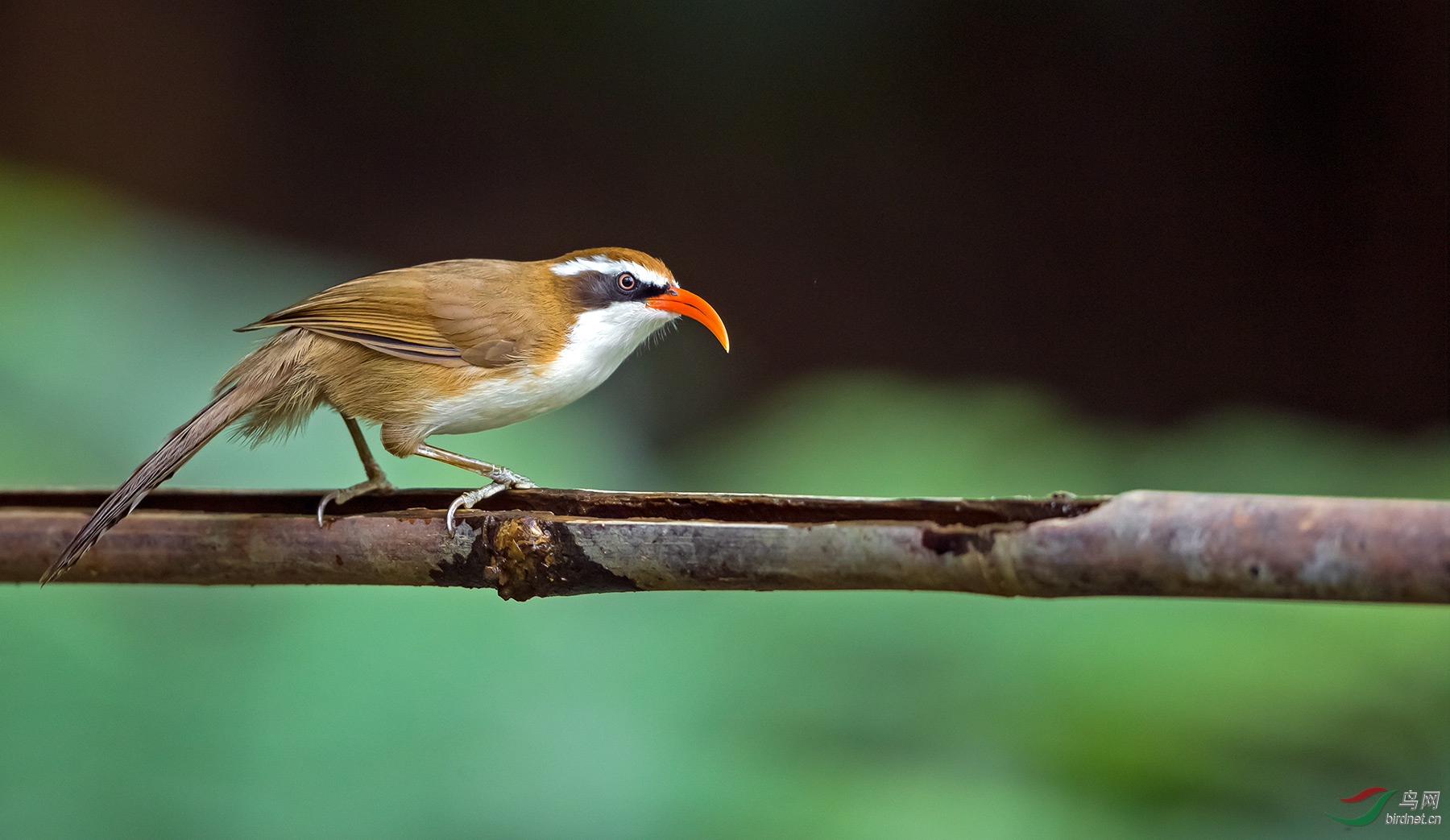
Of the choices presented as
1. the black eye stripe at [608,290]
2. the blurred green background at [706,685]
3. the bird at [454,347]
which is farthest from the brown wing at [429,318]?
the blurred green background at [706,685]

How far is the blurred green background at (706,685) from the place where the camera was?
102 inches

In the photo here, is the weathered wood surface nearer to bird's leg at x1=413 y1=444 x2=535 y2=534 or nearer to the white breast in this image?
bird's leg at x1=413 y1=444 x2=535 y2=534

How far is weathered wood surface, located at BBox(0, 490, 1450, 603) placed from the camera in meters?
1.12

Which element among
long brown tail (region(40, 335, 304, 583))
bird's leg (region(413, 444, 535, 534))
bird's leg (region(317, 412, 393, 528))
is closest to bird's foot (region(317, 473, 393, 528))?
bird's leg (region(317, 412, 393, 528))

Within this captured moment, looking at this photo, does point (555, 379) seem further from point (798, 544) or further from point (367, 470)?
point (798, 544)

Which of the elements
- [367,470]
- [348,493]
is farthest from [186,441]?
[367,470]

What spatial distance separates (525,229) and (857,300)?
1669 mm

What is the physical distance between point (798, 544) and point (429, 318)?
128 cm

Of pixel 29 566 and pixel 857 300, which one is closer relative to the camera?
pixel 29 566

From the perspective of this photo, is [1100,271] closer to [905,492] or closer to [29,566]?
[905,492]

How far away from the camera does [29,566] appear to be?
7.13 feet

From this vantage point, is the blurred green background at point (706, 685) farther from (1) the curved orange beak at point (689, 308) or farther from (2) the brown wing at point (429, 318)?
(1) the curved orange beak at point (689, 308)

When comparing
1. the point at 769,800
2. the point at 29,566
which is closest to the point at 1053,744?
the point at 769,800

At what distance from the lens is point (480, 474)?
2.27 meters
